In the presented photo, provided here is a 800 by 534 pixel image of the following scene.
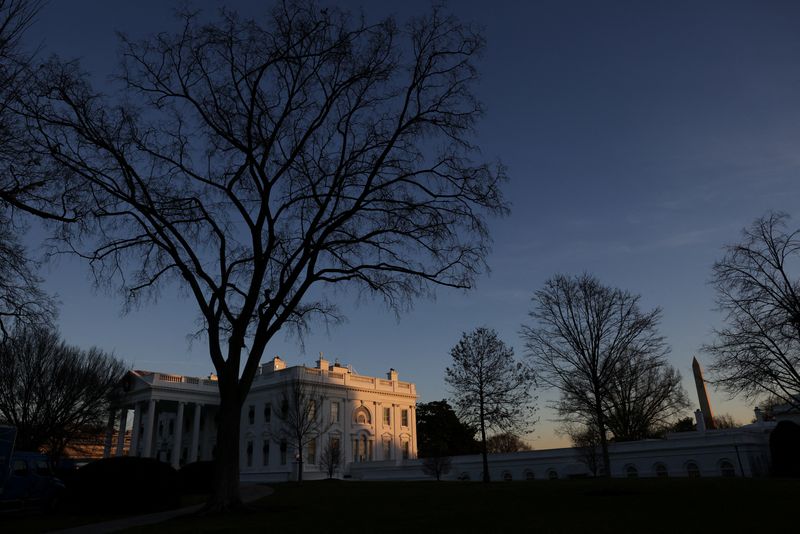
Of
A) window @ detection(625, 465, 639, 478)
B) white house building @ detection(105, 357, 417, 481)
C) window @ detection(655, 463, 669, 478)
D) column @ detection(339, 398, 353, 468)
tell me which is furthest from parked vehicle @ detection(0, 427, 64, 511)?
column @ detection(339, 398, 353, 468)

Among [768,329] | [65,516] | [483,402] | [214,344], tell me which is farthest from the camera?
[483,402]

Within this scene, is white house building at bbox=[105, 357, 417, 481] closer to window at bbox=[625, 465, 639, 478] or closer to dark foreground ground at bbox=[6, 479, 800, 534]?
window at bbox=[625, 465, 639, 478]

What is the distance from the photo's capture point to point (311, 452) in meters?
59.7

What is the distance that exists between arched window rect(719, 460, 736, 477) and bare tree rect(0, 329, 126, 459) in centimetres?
4389

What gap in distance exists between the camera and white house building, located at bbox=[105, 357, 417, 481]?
6031 centimetres

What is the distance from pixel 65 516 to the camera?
57.8 ft

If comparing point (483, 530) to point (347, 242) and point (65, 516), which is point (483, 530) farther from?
point (65, 516)

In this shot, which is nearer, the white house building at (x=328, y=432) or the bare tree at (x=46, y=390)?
the bare tree at (x=46, y=390)

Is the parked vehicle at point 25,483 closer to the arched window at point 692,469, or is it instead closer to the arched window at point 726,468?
the arched window at point 692,469

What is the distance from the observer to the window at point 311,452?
59.1 metres

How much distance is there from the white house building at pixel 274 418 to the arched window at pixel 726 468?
105 feet

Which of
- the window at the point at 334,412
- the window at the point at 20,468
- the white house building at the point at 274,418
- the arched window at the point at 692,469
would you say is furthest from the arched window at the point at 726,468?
the window at the point at 334,412

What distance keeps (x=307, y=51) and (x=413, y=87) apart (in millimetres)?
3632

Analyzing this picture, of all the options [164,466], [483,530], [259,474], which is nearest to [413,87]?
[483,530]
